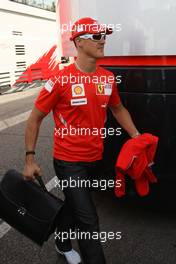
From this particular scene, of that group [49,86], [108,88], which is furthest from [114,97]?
[49,86]

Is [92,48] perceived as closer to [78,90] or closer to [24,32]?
[78,90]

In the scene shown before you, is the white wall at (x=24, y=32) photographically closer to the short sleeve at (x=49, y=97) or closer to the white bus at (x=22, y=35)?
the white bus at (x=22, y=35)

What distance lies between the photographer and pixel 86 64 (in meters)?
2.37

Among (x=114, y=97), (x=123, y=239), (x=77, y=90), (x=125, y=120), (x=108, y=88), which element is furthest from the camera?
(x=123, y=239)

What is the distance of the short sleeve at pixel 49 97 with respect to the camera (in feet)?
7.64

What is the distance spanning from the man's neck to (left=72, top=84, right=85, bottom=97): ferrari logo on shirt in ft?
0.35

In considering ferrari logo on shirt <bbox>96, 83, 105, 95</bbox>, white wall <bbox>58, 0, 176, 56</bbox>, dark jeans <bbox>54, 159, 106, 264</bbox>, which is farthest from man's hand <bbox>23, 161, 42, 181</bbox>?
white wall <bbox>58, 0, 176, 56</bbox>

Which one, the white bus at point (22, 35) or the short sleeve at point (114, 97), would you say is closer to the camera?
the short sleeve at point (114, 97)

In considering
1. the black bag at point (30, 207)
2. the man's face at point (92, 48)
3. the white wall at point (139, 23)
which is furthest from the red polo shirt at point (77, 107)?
the white wall at point (139, 23)

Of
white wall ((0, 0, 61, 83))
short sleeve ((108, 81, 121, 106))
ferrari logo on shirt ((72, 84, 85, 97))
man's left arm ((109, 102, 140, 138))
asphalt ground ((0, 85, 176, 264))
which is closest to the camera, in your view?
ferrari logo on shirt ((72, 84, 85, 97))

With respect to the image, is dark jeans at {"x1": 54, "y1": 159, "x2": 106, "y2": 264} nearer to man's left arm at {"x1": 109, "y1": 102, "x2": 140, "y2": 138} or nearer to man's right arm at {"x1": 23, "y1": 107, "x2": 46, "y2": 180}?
man's right arm at {"x1": 23, "y1": 107, "x2": 46, "y2": 180}

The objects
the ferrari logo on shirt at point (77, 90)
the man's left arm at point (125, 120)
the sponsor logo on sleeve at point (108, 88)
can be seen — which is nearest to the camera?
the ferrari logo on shirt at point (77, 90)

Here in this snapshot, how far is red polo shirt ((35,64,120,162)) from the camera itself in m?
2.34

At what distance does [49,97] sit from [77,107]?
17cm
